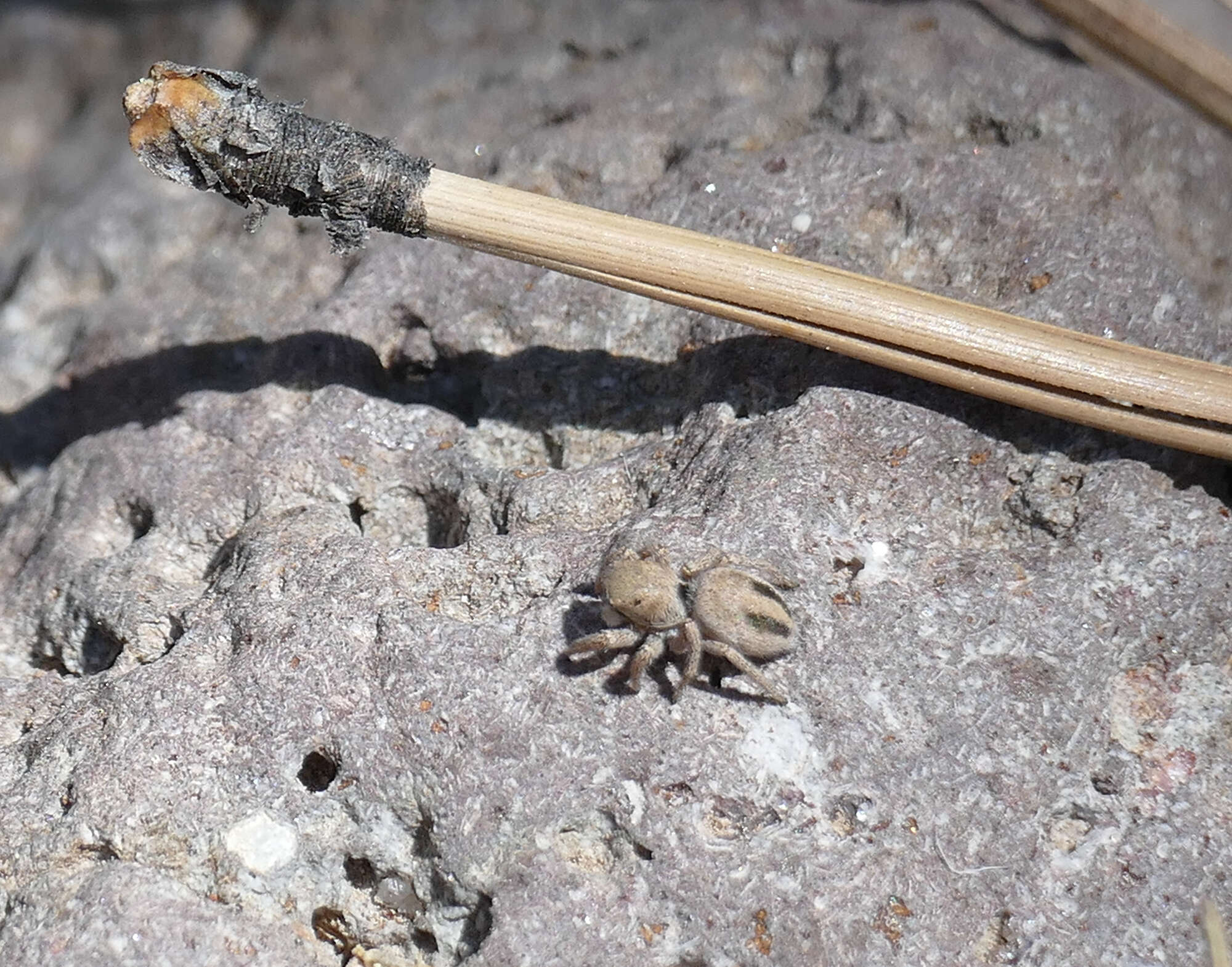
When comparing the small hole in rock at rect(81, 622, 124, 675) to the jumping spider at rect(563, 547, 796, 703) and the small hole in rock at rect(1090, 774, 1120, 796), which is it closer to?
the jumping spider at rect(563, 547, 796, 703)

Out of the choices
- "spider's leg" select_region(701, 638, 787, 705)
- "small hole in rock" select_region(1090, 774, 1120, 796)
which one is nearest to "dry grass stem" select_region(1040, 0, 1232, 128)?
"small hole in rock" select_region(1090, 774, 1120, 796)

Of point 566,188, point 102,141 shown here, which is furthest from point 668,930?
point 102,141


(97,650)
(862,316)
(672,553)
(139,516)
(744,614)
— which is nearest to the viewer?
(744,614)

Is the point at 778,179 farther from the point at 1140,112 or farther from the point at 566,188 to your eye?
the point at 1140,112

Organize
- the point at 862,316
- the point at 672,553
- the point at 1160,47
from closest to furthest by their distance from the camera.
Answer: the point at 672,553
the point at 862,316
the point at 1160,47

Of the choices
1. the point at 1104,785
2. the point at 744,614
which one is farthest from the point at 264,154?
the point at 1104,785

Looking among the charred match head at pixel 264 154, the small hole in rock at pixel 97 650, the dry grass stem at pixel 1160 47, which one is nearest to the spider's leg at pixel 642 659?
the charred match head at pixel 264 154

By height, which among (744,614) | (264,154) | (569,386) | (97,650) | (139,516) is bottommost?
(97,650)

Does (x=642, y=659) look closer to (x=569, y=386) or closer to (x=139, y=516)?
(x=569, y=386)
